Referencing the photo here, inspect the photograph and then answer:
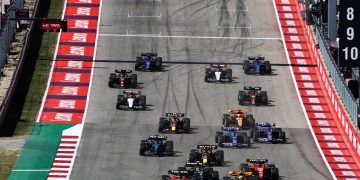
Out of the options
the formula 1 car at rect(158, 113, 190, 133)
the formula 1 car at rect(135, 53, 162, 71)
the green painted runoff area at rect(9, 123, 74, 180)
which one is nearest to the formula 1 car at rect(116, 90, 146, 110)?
the green painted runoff area at rect(9, 123, 74, 180)

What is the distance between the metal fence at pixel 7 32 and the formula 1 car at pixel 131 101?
31.9 feet

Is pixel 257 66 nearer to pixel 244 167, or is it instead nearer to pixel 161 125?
pixel 161 125

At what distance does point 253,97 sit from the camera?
3484 inches

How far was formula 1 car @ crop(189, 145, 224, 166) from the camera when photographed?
7619cm

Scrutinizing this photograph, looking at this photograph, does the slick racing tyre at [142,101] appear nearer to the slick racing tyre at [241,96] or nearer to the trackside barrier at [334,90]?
the slick racing tyre at [241,96]

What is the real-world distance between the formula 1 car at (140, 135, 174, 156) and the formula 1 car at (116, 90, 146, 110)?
8709mm

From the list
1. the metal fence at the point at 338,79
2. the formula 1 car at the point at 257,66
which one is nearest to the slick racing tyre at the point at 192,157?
the metal fence at the point at 338,79

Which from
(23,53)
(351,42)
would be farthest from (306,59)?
(351,42)

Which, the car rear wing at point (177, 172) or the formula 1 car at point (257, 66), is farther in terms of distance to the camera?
the formula 1 car at point (257, 66)

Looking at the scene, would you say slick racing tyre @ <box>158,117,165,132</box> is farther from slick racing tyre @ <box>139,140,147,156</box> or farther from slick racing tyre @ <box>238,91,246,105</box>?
slick racing tyre @ <box>238,91,246,105</box>

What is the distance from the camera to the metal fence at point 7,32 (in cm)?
9406

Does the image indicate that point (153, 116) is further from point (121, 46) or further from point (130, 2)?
point (130, 2)

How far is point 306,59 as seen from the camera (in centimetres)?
9862

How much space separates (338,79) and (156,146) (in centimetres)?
1579
